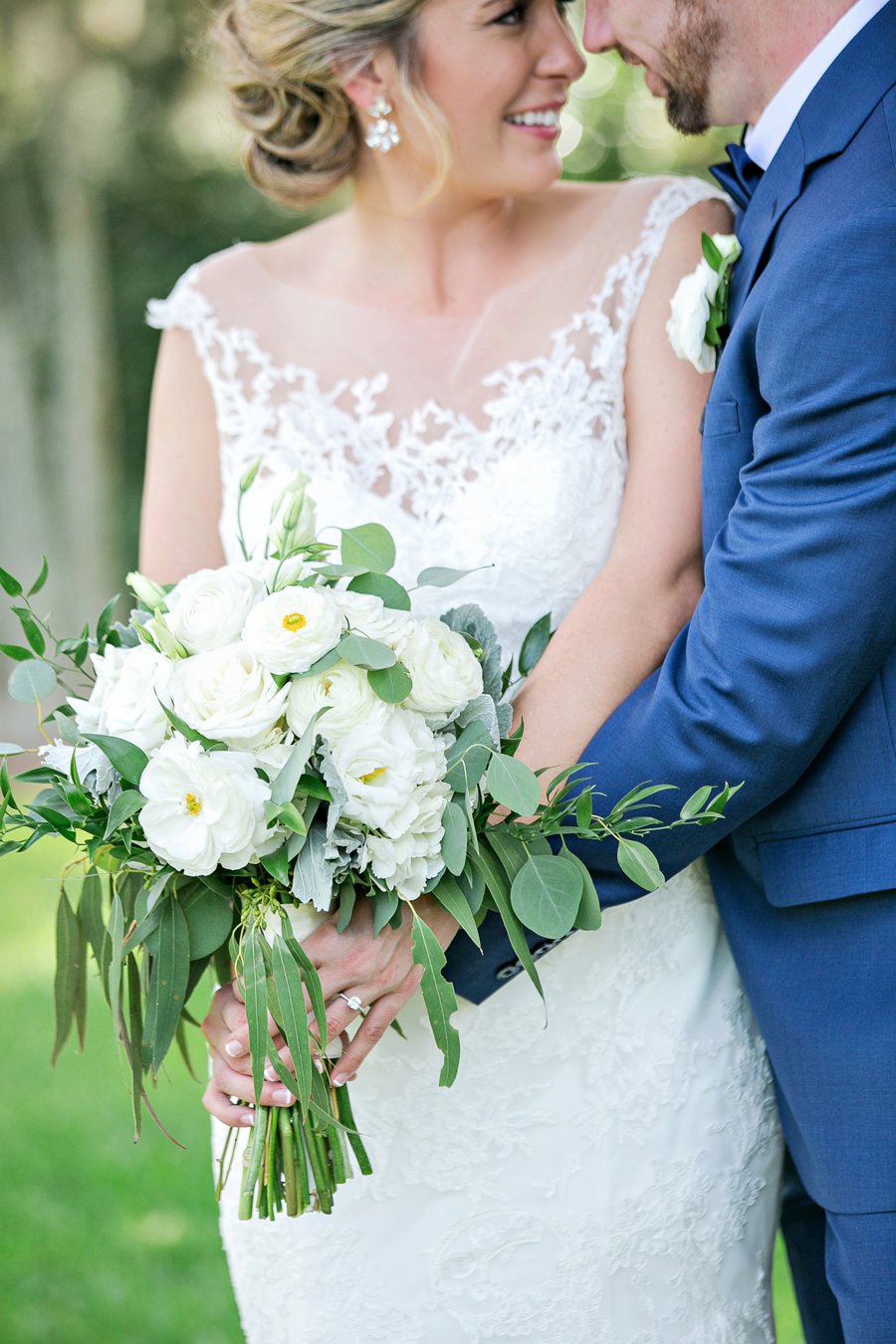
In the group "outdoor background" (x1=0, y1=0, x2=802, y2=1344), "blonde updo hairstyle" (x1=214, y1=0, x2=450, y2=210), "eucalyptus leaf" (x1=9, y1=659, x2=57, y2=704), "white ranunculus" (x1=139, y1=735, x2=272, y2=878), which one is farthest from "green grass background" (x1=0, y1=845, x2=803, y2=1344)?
"outdoor background" (x1=0, y1=0, x2=802, y2=1344)

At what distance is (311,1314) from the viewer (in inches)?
97.9

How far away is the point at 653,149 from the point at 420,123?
42.9ft

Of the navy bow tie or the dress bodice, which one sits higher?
the navy bow tie

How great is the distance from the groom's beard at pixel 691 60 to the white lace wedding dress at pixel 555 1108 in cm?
28

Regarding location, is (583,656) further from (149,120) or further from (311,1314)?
(149,120)

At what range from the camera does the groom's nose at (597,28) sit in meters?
2.57

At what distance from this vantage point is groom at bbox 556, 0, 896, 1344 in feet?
6.52

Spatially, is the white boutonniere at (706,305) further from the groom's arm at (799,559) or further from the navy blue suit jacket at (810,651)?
the groom's arm at (799,559)

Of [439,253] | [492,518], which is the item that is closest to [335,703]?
[492,518]

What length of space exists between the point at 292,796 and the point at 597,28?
1.60 m

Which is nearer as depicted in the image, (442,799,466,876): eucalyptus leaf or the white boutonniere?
(442,799,466,876): eucalyptus leaf

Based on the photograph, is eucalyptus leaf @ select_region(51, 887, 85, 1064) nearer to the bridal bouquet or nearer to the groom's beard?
the bridal bouquet

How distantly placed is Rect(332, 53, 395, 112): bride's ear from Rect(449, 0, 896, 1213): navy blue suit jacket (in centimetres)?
87

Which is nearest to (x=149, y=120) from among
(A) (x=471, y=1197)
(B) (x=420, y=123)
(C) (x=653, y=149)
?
(C) (x=653, y=149)
